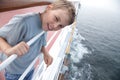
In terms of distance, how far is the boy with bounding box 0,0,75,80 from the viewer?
906mm


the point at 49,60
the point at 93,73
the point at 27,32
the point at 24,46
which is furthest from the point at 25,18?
the point at 93,73

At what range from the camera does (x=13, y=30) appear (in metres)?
0.92

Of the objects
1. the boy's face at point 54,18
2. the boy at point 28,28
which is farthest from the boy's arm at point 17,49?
the boy's face at point 54,18

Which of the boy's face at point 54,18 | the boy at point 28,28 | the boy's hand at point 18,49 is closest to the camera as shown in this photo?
the boy's hand at point 18,49

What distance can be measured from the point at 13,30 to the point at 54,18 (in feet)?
0.79

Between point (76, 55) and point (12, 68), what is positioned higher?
point (12, 68)

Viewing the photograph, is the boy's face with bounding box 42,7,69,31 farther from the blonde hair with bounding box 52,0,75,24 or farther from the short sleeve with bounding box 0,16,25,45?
the short sleeve with bounding box 0,16,25,45

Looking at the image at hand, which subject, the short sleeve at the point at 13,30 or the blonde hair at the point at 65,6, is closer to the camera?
the short sleeve at the point at 13,30

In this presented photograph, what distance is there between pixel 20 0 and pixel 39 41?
0.43m

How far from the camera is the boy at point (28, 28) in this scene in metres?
0.91

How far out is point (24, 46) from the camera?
798 millimetres

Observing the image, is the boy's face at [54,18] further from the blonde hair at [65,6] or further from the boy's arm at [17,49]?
the boy's arm at [17,49]

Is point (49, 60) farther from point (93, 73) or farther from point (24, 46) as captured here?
point (93, 73)

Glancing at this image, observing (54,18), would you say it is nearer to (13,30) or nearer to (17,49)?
(13,30)
